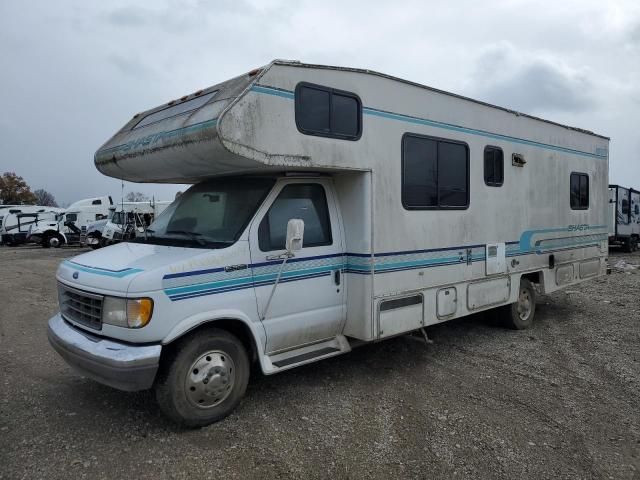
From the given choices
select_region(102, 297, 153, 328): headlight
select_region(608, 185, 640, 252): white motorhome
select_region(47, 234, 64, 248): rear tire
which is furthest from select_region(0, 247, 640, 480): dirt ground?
select_region(47, 234, 64, 248): rear tire

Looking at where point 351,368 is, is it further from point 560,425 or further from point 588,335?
point 588,335

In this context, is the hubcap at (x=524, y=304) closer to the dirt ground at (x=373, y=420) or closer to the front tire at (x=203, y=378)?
the dirt ground at (x=373, y=420)

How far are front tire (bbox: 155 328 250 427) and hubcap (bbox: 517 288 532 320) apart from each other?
15.5 feet

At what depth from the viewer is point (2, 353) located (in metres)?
6.35

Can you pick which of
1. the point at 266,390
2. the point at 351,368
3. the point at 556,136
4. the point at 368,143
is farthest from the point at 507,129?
the point at 266,390

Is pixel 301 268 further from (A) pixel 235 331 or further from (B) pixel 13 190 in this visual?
(B) pixel 13 190

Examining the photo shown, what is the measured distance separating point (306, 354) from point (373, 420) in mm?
877

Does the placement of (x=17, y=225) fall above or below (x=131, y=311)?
above

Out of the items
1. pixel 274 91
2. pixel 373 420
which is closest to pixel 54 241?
pixel 274 91

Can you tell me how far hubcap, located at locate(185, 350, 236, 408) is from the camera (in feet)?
13.1

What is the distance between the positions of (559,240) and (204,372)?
6.15 meters

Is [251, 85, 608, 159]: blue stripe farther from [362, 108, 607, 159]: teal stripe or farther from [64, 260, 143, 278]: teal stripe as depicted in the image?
[64, 260, 143, 278]: teal stripe

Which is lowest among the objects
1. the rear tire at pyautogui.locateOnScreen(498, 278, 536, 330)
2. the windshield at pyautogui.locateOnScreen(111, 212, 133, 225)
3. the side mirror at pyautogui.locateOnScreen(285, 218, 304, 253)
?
the rear tire at pyautogui.locateOnScreen(498, 278, 536, 330)

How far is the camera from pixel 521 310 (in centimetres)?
743
